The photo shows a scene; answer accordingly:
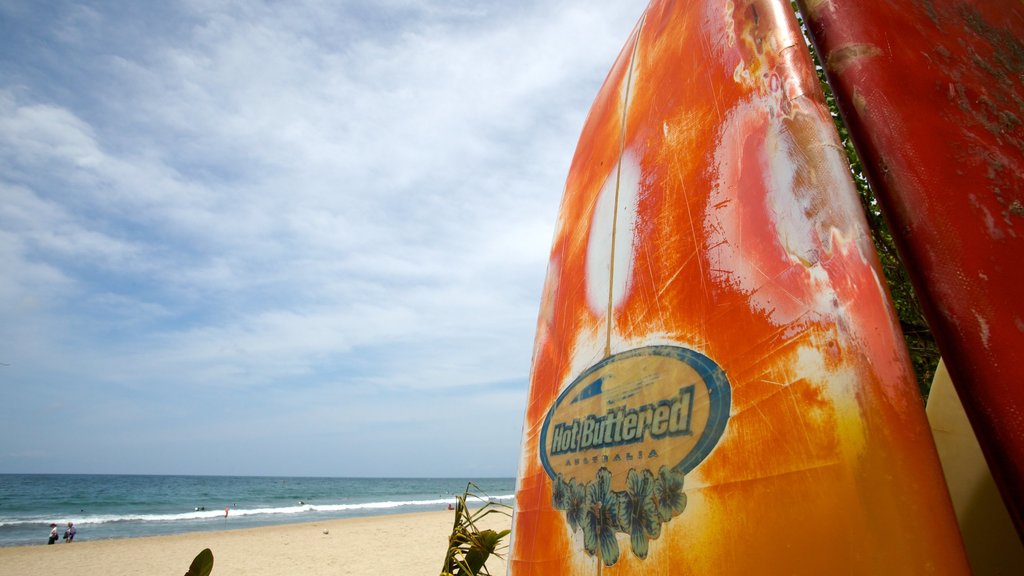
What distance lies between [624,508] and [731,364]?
1.30 ft

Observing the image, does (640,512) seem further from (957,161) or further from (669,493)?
(957,161)

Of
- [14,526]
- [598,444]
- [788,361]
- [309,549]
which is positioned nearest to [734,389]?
[788,361]

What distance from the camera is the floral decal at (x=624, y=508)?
45.7 inches

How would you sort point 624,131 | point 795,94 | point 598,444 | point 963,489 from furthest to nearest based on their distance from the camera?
point 624,131 < point 963,489 < point 598,444 < point 795,94

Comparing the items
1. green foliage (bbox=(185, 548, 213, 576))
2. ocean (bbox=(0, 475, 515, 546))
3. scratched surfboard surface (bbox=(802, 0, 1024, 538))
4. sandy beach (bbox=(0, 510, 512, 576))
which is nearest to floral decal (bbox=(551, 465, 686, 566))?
scratched surfboard surface (bbox=(802, 0, 1024, 538))

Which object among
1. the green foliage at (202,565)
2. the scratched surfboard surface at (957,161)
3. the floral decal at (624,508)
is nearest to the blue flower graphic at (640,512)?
the floral decal at (624,508)

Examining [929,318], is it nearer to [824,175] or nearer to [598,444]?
[824,175]

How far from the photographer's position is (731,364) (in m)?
1.13

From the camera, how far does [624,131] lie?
1.94 meters

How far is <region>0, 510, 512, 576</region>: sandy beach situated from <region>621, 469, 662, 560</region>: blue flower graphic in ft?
26.1

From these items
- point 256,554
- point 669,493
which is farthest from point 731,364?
point 256,554

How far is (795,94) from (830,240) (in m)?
0.36

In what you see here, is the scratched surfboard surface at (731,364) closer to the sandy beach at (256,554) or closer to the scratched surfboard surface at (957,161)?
the scratched surfboard surface at (957,161)

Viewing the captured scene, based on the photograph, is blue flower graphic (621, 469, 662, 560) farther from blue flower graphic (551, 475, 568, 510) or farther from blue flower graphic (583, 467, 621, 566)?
blue flower graphic (551, 475, 568, 510)
